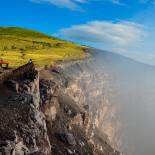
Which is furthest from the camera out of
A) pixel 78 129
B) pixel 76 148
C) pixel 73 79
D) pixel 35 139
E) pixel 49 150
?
pixel 73 79

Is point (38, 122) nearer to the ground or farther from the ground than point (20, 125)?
nearer to the ground

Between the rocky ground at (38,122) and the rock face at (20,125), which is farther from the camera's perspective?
the rocky ground at (38,122)

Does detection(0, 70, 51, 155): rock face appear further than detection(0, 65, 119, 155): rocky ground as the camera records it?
No

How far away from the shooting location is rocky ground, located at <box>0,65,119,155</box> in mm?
69625

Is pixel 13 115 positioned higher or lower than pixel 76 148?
higher

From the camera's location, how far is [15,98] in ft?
265

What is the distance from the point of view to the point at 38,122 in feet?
254

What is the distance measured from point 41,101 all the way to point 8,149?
40.5m

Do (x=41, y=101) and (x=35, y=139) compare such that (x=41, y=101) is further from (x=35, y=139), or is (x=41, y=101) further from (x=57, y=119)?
(x=35, y=139)

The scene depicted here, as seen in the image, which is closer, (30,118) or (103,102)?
(30,118)

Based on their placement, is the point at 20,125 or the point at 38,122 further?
the point at 38,122

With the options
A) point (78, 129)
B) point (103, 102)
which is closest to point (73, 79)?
point (103, 102)

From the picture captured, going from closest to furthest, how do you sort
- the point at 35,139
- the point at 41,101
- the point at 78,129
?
the point at 35,139 < the point at 41,101 < the point at 78,129

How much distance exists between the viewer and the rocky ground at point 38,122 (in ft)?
228
